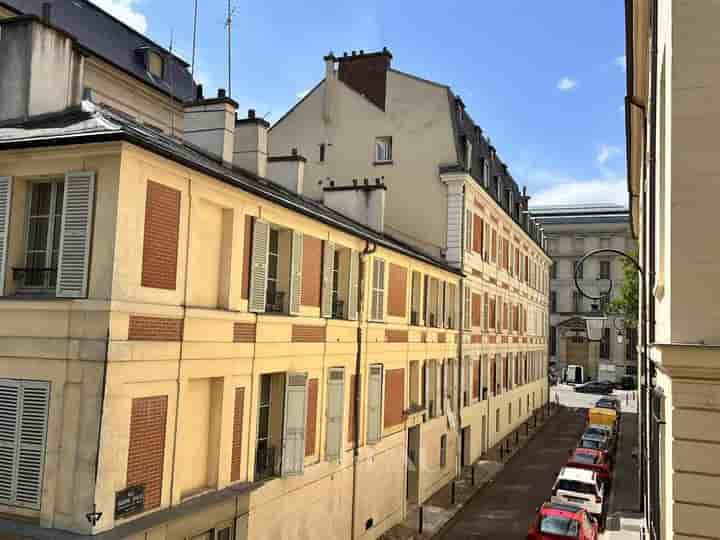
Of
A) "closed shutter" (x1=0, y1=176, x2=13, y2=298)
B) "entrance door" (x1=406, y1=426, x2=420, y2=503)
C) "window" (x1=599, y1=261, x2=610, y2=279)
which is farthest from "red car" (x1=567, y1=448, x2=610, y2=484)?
"window" (x1=599, y1=261, x2=610, y2=279)

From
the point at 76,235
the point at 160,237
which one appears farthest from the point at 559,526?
the point at 76,235

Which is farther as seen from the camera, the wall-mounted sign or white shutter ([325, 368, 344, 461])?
white shutter ([325, 368, 344, 461])

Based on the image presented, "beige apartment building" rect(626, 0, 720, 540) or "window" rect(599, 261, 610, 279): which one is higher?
"window" rect(599, 261, 610, 279)

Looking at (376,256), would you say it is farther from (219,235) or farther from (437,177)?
(437,177)

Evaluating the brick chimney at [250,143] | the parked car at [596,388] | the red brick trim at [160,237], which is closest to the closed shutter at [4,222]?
the red brick trim at [160,237]

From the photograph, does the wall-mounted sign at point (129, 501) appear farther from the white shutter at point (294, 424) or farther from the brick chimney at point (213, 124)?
the brick chimney at point (213, 124)

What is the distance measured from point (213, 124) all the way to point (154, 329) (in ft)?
22.3

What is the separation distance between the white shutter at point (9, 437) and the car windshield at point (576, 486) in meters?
16.2

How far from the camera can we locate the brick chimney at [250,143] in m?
16.8

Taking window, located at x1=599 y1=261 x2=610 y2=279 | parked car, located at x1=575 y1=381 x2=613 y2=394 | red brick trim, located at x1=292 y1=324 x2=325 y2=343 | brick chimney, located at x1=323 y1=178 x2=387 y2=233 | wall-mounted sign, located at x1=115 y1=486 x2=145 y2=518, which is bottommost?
parked car, located at x1=575 y1=381 x2=613 y2=394

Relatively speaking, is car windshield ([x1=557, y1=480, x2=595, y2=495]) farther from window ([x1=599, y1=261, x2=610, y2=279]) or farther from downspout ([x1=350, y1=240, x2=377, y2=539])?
window ([x1=599, y1=261, x2=610, y2=279])

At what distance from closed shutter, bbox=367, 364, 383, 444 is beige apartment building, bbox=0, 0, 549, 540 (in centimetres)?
7

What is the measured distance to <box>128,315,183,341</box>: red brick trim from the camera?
31.2 feet

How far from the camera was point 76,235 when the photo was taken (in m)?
9.35
